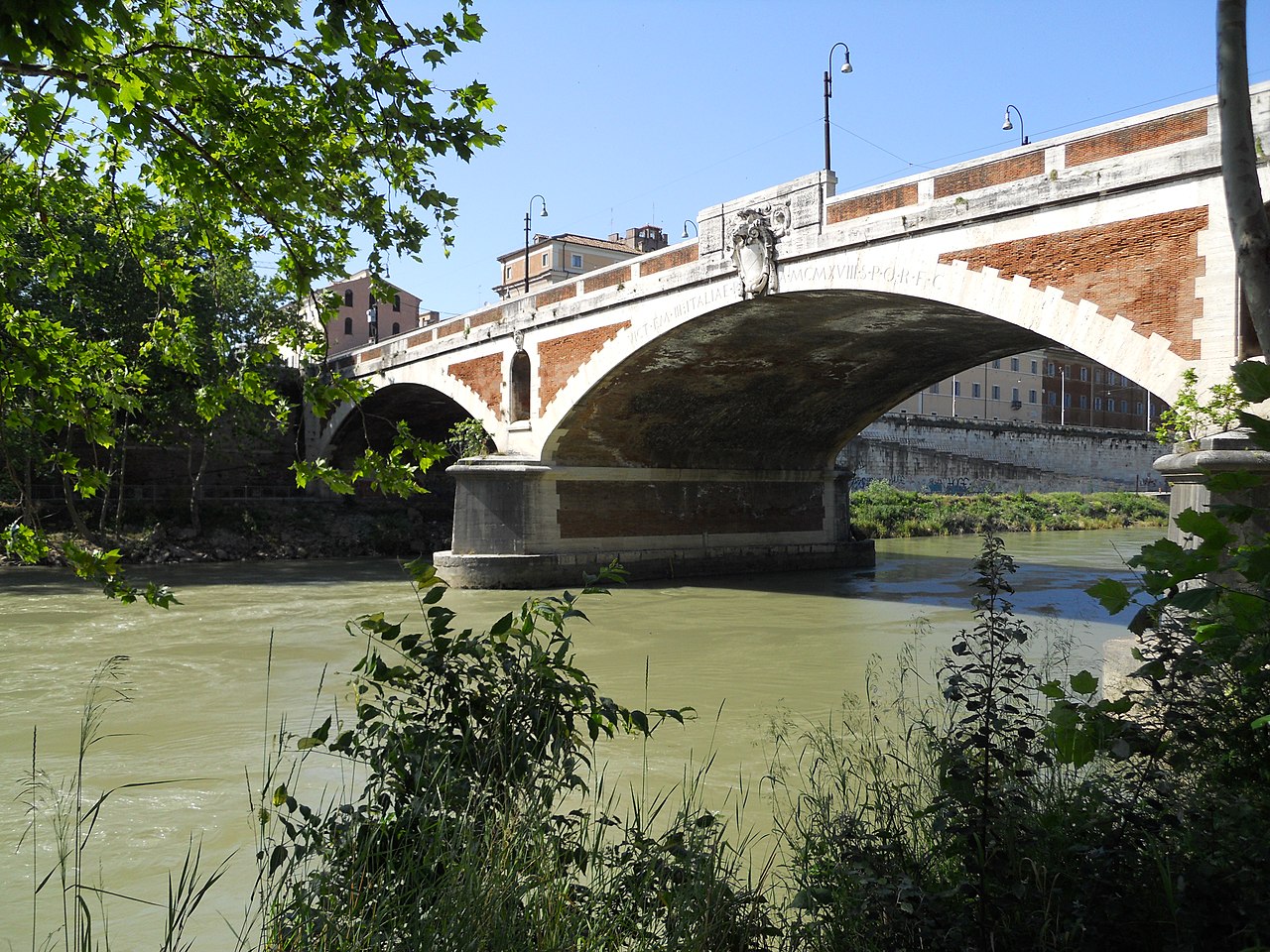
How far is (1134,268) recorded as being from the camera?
33.7 ft

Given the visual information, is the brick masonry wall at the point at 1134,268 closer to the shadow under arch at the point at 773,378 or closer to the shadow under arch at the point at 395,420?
the shadow under arch at the point at 773,378

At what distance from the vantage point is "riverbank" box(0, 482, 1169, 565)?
23.0 metres

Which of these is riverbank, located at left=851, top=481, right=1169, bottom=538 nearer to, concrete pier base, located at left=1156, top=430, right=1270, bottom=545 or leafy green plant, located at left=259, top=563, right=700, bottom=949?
concrete pier base, located at left=1156, top=430, right=1270, bottom=545

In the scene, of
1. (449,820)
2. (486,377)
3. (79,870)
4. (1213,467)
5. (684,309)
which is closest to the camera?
(449,820)

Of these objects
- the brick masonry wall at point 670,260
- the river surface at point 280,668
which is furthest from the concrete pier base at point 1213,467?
the brick masonry wall at point 670,260

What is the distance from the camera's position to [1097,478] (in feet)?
161

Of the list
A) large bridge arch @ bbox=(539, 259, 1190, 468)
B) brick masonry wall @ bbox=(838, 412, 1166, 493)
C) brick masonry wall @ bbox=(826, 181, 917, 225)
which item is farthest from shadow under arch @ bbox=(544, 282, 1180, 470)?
brick masonry wall @ bbox=(838, 412, 1166, 493)

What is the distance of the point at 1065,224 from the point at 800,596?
842cm

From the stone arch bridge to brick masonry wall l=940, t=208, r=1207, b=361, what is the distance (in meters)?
0.02

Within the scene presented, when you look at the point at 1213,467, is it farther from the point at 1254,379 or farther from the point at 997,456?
the point at 997,456

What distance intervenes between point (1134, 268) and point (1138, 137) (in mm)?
1308

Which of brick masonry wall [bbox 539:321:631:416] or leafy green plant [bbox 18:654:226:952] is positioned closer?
leafy green plant [bbox 18:654:226:952]

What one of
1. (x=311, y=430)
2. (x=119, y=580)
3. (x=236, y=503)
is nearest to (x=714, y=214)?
(x=119, y=580)

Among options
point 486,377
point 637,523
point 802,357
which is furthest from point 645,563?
point 802,357
